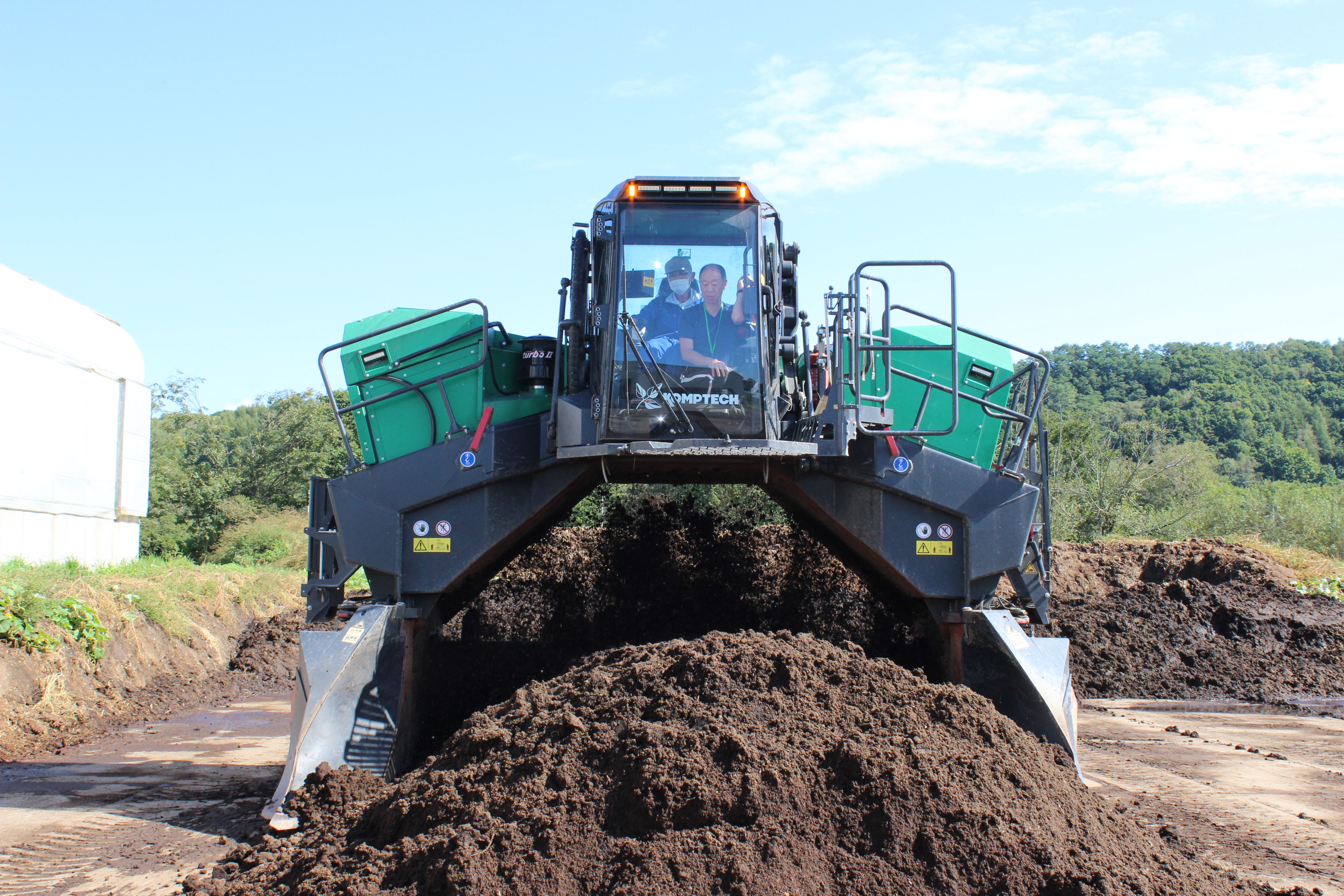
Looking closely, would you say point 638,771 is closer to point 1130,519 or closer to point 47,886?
point 47,886

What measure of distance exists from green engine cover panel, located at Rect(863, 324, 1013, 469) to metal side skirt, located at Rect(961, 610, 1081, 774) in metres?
1.03

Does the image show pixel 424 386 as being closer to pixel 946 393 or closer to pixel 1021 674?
pixel 946 393

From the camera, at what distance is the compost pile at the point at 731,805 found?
12.0 feet

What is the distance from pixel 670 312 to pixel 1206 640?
10390 millimetres

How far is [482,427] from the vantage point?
19.4ft

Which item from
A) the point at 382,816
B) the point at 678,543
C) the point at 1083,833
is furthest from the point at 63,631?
the point at 1083,833

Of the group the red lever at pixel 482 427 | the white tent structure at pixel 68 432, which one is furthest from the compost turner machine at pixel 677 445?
the white tent structure at pixel 68 432

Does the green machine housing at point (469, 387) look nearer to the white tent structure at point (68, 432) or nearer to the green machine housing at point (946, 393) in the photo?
the green machine housing at point (946, 393)

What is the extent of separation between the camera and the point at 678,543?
829 cm

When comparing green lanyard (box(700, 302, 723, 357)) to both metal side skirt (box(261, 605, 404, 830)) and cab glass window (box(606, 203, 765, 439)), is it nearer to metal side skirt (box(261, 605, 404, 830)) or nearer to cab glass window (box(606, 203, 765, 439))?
cab glass window (box(606, 203, 765, 439))

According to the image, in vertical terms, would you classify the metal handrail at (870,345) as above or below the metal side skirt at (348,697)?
above

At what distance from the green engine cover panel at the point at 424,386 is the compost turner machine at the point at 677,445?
14 mm

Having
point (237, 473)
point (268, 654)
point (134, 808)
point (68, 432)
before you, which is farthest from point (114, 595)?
point (237, 473)

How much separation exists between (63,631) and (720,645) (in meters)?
7.84
